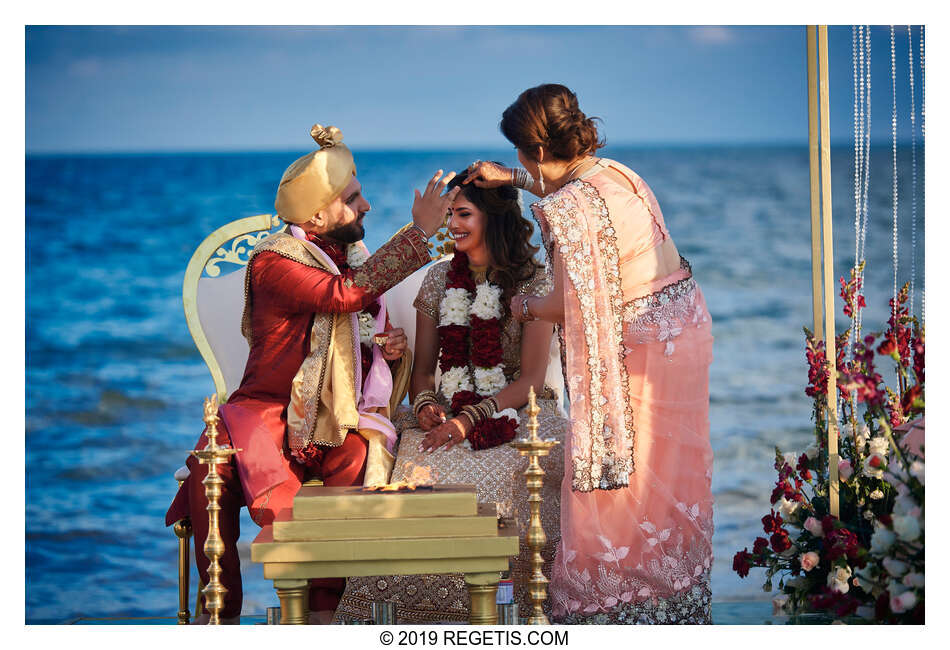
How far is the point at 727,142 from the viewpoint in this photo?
12148 millimetres

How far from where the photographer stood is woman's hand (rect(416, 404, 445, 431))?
15.6ft

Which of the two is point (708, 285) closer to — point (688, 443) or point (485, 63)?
point (485, 63)

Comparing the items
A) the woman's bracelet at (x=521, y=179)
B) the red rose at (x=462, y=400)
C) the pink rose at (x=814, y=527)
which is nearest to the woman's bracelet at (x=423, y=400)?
the red rose at (x=462, y=400)

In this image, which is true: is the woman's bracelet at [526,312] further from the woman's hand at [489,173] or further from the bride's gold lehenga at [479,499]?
the woman's hand at [489,173]

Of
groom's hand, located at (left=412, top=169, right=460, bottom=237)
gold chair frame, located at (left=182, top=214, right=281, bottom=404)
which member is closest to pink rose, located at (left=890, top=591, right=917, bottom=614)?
groom's hand, located at (left=412, top=169, right=460, bottom=237)

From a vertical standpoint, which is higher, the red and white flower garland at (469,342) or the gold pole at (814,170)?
the gold pole at (814,170)

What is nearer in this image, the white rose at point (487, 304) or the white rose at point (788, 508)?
the white rose at point (788, 508)

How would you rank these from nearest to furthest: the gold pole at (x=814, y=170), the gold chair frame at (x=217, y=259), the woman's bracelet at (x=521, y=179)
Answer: the gold pole at (x=814, y=170) → the woman's bracelet at (x=521, y=179) → the gold chair frame at (x=217, y=259)

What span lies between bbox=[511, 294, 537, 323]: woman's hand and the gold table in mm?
1012

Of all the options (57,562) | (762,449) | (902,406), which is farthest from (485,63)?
(902,406)

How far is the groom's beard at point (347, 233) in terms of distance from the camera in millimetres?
4938

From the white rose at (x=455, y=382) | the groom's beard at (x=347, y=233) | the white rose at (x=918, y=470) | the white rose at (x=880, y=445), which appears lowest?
the white rose at (x=918, y=470)

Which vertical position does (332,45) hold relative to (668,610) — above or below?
above

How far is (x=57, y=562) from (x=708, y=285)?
7075 millimetres
